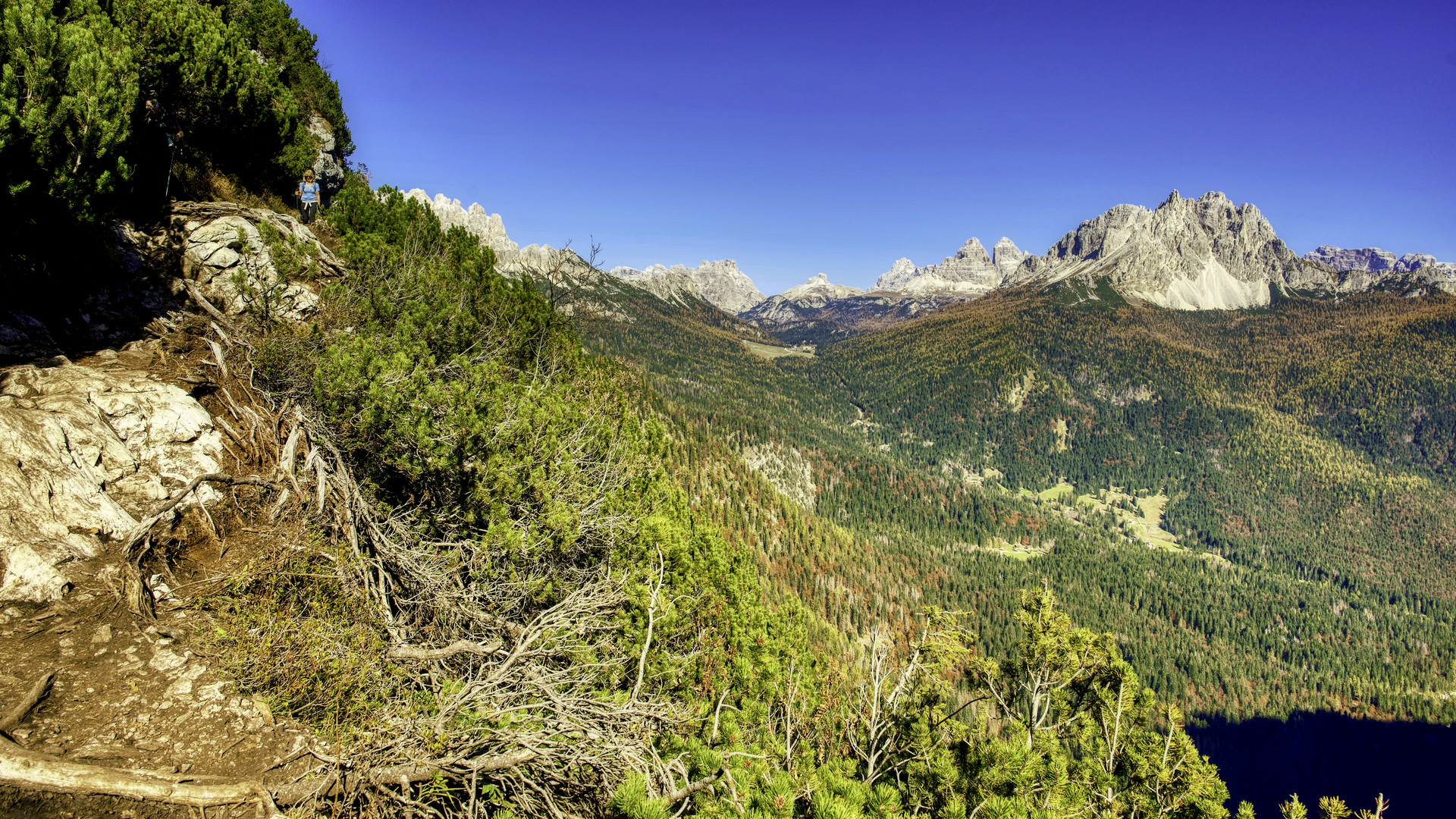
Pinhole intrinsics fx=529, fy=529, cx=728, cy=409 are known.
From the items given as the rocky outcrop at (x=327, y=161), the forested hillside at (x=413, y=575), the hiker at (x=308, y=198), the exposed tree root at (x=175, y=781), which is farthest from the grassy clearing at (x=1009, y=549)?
the exposed tree root at (x=175, y=781)

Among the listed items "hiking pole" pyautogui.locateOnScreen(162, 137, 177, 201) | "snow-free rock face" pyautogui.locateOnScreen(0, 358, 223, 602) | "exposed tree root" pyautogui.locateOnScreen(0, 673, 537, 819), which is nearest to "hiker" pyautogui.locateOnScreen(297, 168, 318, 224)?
"hiking pole" pyautogui.locateOnScreen(162, 137, 177, 201)

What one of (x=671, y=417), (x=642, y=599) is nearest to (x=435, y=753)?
(x=642, y=599)

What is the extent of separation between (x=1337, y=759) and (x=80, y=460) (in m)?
224

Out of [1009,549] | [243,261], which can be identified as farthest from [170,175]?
[1009,549]

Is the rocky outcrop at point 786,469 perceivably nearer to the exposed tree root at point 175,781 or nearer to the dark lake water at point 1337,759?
the dark lake water at point 1337,759

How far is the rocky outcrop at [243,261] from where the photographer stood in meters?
13.8

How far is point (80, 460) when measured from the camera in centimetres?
848

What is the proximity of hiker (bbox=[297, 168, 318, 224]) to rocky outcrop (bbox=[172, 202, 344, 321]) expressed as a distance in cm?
863

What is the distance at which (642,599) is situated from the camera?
467 inches

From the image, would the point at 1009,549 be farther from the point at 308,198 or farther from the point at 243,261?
the point at 243,261

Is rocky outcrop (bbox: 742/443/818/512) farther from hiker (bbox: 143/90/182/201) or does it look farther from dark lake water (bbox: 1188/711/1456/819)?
hiker (bbox: 143/90/182/201)

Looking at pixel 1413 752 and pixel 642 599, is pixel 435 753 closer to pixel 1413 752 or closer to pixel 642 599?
pixel 642 599

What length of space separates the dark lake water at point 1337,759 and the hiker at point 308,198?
189208mm

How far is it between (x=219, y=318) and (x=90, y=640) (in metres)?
9.16
